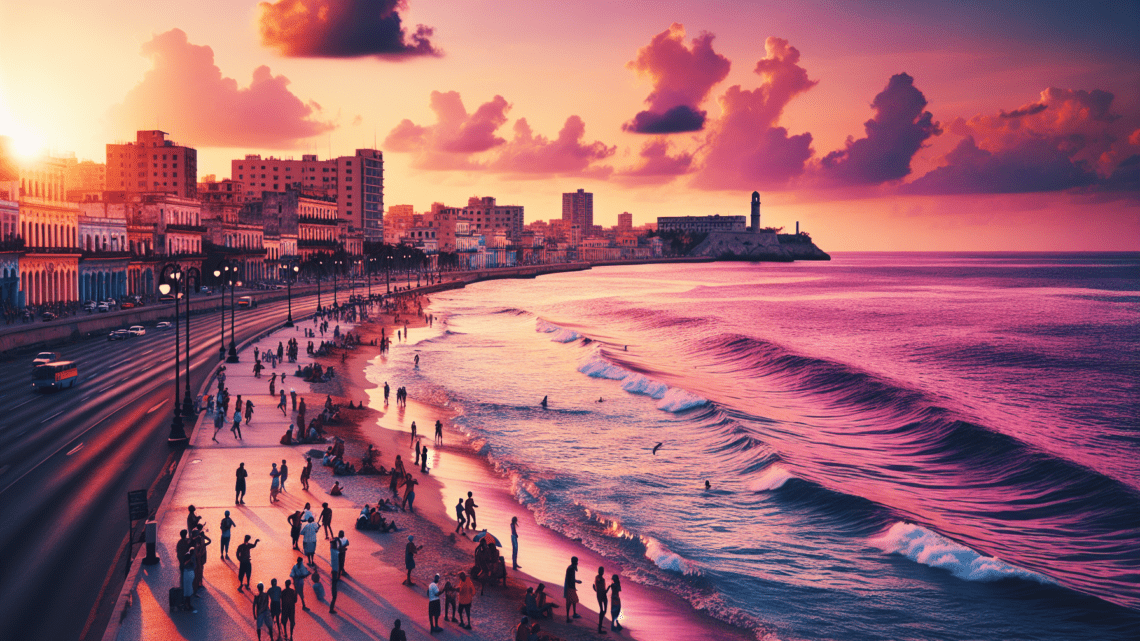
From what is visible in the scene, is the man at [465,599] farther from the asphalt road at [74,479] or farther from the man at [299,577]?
the asphalt road at [74,479]

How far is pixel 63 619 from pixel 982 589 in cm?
2271

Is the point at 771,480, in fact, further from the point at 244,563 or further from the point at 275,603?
the point at 275,603

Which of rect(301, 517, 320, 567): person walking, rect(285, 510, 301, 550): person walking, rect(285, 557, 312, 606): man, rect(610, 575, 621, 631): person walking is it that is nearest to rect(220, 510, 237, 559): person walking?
rect(285, 510, 301, 550): person walking

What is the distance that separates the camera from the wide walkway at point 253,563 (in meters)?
17.7

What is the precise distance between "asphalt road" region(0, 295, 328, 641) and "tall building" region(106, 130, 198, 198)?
160m

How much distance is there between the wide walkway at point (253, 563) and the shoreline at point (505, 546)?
4.99ft

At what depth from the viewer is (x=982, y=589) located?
2316 cm

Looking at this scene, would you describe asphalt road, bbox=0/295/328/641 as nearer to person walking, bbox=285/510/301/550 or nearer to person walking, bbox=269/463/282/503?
person walking, bbox=269/463/282/503

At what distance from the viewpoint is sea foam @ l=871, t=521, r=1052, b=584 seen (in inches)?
936

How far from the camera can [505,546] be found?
25.4 m

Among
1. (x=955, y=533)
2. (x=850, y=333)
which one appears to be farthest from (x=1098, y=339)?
(x=955, y=533)

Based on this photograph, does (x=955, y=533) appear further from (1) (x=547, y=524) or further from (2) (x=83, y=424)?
(2) (x=83, y=424)

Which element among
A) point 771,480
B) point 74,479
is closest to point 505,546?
point 771,480

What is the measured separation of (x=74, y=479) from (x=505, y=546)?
13.9m
